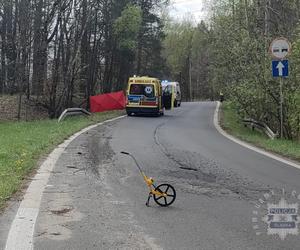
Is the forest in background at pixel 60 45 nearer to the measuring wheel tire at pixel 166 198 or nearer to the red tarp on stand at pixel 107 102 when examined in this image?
the red tarp on stand at pixel 107 102

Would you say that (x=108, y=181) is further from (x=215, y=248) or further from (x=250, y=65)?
(x=250, y=65)

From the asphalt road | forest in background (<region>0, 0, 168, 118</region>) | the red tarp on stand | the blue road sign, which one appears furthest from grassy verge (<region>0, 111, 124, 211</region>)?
the red tarp on stand

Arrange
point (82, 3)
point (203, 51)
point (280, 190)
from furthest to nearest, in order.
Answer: point (203, 51) → point (82, 3) → point (280, 190)

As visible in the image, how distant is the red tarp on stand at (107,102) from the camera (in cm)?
3612

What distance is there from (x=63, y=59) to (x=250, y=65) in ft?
56.5

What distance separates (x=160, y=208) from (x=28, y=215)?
5.81 ft

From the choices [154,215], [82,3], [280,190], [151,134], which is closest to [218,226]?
[154,215]

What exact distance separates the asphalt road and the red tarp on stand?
2203 cm

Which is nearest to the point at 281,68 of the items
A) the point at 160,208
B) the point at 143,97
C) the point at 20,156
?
the point at 20,156

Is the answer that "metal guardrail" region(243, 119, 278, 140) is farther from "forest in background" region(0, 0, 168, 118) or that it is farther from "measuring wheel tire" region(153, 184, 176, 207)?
"forest in background" region(0, 0, 168, 118)

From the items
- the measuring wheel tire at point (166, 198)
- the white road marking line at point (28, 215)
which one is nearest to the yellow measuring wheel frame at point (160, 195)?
the measuring wheel tire at point (166, 198)

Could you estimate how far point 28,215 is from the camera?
6.79 m

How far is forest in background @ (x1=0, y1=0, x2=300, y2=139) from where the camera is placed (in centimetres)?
2214

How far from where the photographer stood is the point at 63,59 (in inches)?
1419
